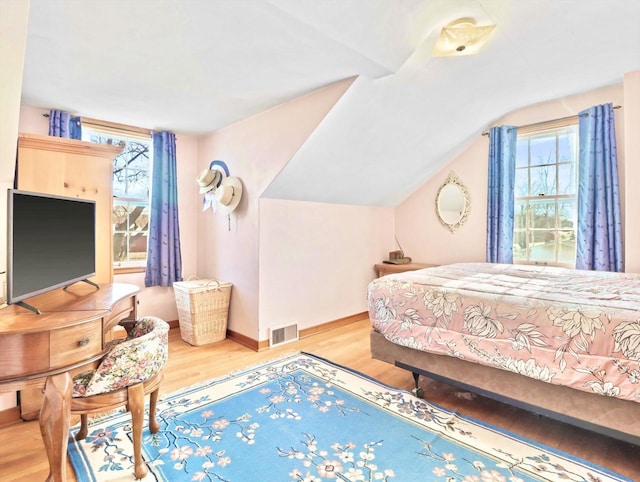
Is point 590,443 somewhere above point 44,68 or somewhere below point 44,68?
below

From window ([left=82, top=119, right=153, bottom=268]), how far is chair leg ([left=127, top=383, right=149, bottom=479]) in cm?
241

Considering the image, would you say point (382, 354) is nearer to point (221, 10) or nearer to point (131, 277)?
point (221, 10)

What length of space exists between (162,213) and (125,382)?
245 centimetres

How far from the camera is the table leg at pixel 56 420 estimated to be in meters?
1.30

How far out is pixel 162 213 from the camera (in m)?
3.66

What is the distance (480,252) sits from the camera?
406cm

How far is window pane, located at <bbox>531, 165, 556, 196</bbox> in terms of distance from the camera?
12.1 feet

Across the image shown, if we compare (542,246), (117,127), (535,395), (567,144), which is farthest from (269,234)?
(567,144)

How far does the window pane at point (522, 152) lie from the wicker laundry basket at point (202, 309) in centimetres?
355

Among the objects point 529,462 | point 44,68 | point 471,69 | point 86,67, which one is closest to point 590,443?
point 529,462

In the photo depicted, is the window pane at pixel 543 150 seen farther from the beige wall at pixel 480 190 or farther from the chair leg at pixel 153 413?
the chair leg at pixel 153 413

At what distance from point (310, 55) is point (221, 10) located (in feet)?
2.12

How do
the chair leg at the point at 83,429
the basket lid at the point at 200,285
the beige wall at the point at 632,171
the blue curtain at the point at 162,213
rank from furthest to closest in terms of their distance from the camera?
1. the blue curtain at the point at 162,213
2. the basket lid at the point at 200,285
3. the beige wall at the point at 632,171
4. the chair leg at the point at 83,429

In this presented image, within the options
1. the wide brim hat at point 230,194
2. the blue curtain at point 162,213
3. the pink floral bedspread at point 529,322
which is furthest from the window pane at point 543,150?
the blue curtain at point 162,213
